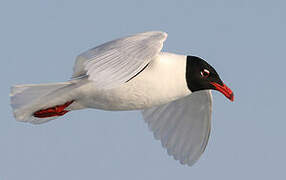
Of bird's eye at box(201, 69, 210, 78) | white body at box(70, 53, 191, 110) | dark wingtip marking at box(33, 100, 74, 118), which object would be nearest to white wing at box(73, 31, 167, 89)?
white body at box(70, 53, 191, 110)

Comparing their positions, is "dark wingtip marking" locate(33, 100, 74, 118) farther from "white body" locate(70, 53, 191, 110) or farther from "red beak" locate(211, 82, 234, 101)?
"red beak" locate(211, 82, 234, 101)

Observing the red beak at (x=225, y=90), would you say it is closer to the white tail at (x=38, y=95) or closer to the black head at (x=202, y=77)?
the black head at (x=202, y=77)

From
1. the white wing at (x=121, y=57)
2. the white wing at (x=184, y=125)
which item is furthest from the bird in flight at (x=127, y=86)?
the white wing at (x=184, y=125)

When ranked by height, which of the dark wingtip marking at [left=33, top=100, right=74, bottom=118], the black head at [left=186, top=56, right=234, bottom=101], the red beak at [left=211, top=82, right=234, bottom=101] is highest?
the dark wingtip marking at [left=33, top=100, right=74, bottom=118]

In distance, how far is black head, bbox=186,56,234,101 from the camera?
29.5ft

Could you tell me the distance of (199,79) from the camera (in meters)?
9.07

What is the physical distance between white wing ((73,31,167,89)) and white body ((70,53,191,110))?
1.98 ft

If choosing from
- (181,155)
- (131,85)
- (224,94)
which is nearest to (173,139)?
(181,155)

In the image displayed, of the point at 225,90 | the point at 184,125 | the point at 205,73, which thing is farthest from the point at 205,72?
the point at 184,125

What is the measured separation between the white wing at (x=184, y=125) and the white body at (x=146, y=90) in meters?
1.56

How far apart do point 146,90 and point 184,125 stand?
2.33 m

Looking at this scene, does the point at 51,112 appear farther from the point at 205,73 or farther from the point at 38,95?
the point at 205,73

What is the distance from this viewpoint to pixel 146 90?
28.2 feet

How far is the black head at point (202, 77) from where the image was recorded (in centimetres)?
900
